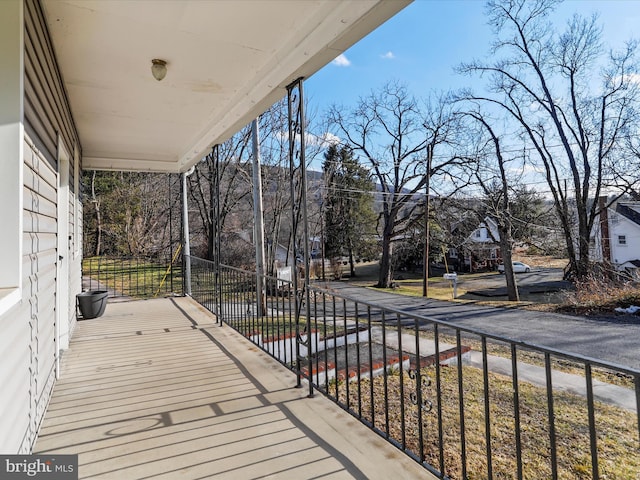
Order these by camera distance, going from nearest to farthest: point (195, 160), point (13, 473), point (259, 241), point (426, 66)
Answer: point (13, 473)
point (195, 160)
point (259, 241)
point (426, 66)

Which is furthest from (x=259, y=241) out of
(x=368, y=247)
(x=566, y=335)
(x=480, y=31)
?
(x=368, y=247)

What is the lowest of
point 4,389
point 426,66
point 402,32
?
point 4,389

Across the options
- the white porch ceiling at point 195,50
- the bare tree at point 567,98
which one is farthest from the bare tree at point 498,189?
the white porch ceiling at point 195,50

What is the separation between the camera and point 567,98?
15508 millimetres

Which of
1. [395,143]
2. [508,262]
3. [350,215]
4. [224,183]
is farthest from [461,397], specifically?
[350,215]

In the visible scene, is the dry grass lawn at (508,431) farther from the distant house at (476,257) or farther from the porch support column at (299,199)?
the distant house at (476,257)

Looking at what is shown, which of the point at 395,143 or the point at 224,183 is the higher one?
the point at 395,143

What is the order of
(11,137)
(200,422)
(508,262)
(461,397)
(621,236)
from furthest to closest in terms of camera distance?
(621,236)
(508,262)
(200,422)
(461,397)
(11,137)

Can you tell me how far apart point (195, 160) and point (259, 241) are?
294 cm

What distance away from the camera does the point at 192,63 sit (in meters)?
2.68

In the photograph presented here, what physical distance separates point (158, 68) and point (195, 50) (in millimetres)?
388

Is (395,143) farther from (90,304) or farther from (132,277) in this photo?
(90,304)

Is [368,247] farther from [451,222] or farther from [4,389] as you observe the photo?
[4,389]

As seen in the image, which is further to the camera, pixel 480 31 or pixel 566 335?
pixel 480 31
